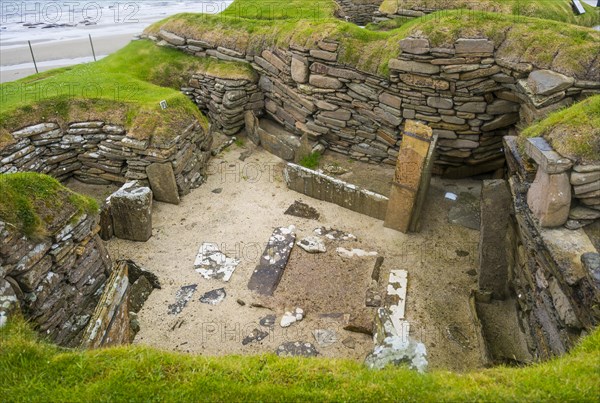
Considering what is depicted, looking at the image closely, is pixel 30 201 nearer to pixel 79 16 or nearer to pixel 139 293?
pixel 139 293

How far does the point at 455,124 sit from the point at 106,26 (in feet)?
87.8

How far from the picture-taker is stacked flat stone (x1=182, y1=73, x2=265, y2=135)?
1238 cm

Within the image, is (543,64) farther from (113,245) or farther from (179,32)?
(179,32)

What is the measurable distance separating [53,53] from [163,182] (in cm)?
1716

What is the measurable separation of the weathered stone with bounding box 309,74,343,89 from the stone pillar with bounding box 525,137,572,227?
5821mm

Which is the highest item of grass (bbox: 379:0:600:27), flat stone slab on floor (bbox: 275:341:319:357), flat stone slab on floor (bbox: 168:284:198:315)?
grass (bbox: 379:0:600:27)

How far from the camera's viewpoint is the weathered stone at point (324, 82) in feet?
34.7

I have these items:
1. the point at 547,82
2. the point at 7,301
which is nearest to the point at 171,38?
the point at 547,82

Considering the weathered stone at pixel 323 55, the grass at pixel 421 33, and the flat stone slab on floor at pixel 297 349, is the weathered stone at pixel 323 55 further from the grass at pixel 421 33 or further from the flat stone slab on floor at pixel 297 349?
the flat stone slab on floor at pixel 297 349

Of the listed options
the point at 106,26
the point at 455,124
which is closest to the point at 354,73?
the point at 455,124

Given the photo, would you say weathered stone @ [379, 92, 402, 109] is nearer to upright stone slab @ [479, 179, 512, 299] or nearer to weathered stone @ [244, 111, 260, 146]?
upright stone slab @ [479, 179, 512, 299]

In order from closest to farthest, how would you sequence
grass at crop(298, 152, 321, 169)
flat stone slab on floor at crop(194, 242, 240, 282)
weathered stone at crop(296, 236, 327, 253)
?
flat stone slab on floor at crop(194, 242, 240, 282), weathered stone at crop(296, 236, 327, 253), grass at crop(298, 152, 321, 169)

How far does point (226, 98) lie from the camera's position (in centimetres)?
1240

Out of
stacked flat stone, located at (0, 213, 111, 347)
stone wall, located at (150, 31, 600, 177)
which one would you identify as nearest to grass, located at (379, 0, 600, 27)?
stone wall, located at (150, 31, 600, 177)
